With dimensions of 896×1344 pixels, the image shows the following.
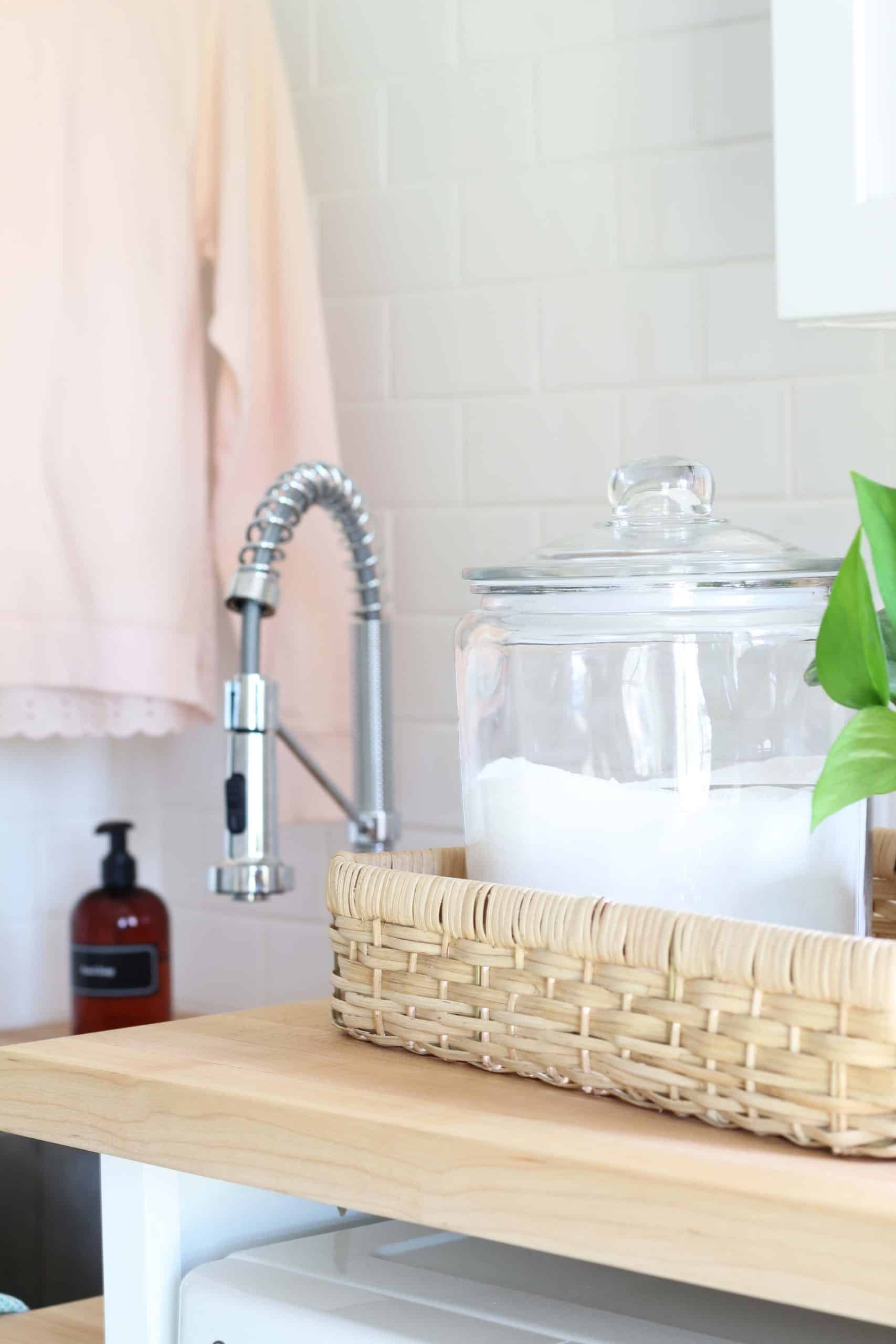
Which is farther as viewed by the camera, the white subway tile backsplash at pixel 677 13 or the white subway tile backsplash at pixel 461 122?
the white subway tile backsplash at pixel 461 122

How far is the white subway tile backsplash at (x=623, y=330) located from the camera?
158cm

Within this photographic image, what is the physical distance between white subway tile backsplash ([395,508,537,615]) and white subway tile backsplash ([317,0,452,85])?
0.47 meters

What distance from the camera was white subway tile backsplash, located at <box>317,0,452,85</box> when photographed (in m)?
1.76

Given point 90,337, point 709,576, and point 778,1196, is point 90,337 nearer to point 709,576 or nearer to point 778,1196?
point 709,576

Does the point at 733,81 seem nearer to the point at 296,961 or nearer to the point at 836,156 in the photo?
the point at 836,156

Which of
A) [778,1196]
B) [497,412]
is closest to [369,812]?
[497,412]

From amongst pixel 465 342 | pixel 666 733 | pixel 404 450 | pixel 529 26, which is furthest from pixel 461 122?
pixel 666 733

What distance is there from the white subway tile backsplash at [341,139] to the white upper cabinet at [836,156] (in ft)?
2.73

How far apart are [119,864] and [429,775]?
330 mm

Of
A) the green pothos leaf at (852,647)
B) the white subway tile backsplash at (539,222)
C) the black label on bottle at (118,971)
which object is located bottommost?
the black label on bottle at (118,971)

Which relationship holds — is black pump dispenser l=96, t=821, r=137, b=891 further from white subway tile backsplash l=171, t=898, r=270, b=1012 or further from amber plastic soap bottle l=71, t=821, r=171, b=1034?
white subway tile backsplash l=171, t=898, r=270, b=1012

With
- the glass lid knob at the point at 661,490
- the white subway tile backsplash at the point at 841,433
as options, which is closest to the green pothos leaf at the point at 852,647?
the glass lid knob at the point at 661,490

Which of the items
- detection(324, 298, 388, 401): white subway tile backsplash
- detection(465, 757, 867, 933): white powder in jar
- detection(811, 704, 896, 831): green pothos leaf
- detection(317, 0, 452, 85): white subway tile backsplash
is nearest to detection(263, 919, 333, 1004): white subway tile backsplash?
detection(324, 298, 388, 401): white subway tile backsplash

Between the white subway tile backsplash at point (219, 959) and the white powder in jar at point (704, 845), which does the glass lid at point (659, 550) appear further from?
the white subway tile backsplash at point (219, 959)
